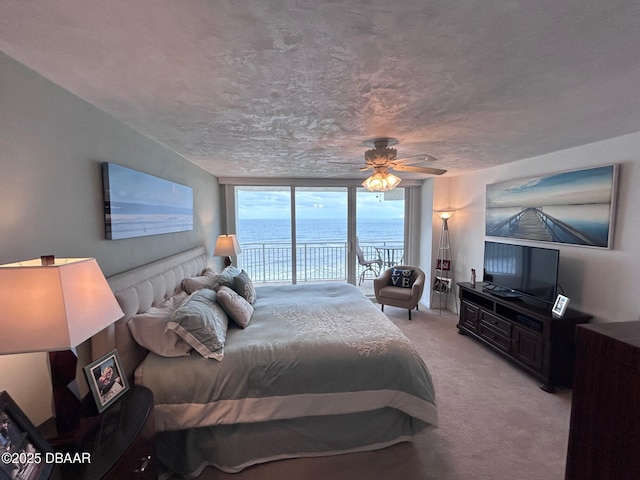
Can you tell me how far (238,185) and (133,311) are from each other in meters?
3.26

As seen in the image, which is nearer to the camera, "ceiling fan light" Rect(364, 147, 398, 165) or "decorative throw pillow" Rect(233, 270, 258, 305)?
"ceiling fan light" Rect(364, 147, 398, 165)

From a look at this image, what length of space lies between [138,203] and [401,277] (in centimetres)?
376

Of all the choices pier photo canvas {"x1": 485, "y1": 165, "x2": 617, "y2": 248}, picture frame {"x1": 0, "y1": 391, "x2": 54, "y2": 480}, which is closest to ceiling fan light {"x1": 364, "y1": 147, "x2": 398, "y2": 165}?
pier photo canvas {"x1": 485, "y1": 165, "x2": 617, "y2": 248}

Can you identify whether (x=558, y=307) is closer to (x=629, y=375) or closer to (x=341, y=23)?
(x=629, y=375)

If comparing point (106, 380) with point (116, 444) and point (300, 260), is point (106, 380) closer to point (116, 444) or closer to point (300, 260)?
point (116, 444)

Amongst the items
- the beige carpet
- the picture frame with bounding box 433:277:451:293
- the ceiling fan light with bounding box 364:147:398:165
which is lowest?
the beige carpet

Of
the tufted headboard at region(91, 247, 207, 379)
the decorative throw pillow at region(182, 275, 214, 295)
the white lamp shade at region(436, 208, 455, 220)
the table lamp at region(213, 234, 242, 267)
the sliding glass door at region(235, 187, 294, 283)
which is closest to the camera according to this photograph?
the tufted headboard at region(91, 247, 207, 379)

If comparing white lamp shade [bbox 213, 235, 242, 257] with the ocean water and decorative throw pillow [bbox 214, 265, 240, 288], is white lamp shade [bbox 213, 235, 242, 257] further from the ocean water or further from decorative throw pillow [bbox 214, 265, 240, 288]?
the ocean water

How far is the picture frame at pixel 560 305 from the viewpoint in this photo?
2.54 m

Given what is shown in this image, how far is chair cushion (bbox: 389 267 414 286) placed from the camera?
14.7ft

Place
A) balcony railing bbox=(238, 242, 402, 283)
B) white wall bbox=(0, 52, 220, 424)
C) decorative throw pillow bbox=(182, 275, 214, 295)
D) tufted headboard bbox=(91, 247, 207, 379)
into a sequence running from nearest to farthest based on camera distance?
white wall bbox=(0, 52, 220, 424)
tufted headboard bbox=(91, 247, 207, 379)
decorative throw pillow bbox=(182, 275, 214, 295)
balcony railing bbox=(238, 242, 402, 283)

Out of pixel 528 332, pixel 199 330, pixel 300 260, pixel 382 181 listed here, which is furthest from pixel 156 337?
pixel 300 260

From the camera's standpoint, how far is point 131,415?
130cm

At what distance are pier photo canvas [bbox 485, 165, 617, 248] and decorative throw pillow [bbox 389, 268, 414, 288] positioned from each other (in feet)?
4.50
